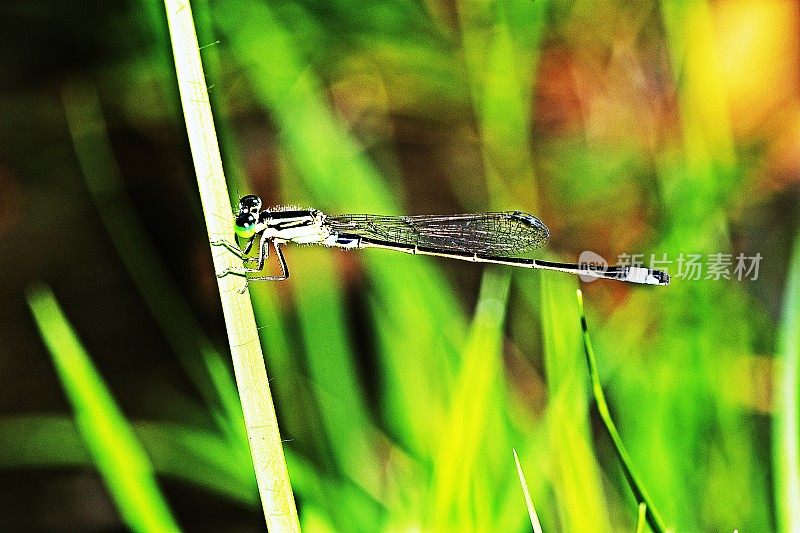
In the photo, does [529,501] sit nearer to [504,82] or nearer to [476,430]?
[476,430]

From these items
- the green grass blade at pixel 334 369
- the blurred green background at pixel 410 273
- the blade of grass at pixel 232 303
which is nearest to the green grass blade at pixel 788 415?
the blurred green background at pixel 410 273

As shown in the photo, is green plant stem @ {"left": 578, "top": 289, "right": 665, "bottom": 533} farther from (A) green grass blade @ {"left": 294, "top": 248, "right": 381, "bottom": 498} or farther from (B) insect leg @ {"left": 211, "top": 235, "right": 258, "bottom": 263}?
(B) insect leg @ {"left": 211, "top": 235, "right": 258, "bottom": 263}

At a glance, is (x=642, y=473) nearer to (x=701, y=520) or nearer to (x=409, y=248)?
(x=701, y=520)

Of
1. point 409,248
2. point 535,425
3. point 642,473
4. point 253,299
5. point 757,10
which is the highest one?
point 757,10

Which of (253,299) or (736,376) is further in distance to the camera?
(736,376)

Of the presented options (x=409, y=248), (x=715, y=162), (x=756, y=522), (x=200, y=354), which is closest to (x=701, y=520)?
(x=756, y=522)

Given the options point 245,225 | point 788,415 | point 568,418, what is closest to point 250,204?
point 245,225

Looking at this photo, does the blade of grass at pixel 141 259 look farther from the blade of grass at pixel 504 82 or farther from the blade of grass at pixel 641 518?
the blade of grass at pixel 641 518

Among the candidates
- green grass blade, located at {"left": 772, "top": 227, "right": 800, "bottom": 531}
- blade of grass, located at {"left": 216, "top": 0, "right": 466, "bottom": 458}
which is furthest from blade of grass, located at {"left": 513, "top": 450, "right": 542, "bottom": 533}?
green grass blade, located at {"left": 772, "top": 227, "right": 800, "bottom": 531}

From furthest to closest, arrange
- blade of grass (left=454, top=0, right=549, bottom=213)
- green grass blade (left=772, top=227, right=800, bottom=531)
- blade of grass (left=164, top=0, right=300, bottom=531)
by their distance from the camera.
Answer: green grass blade (left=772, top=227, right=800, bottom=531), blade of grass (left=454, top=0, right=549, bottom=213), blade of grass (left=164, top=0, right=300, bottom=531)
